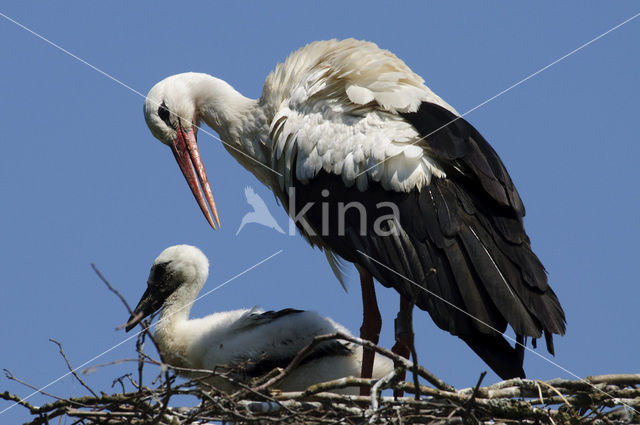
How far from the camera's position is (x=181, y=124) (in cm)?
626

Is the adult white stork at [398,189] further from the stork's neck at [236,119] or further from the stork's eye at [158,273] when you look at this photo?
the stork's eye at [158,273]

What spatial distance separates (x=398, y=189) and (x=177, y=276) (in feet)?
4.99

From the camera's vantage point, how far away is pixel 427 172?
16.8 ft

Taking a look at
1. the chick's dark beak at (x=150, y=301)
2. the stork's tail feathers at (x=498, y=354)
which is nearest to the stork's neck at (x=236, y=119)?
the chick's dark beak at (x=150, y=301)

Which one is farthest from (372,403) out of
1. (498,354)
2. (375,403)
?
(498,354)

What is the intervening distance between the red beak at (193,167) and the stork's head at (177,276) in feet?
1.44

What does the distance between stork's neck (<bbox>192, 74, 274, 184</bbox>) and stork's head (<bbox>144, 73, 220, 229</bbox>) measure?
3.0 inches

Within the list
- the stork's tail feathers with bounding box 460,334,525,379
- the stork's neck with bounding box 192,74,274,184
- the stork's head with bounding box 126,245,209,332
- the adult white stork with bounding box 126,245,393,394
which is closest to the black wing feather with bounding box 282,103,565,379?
the stork's tail feathers with bounding box 460,334,525,379

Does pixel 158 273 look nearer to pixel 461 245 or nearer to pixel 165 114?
pixel 165 114

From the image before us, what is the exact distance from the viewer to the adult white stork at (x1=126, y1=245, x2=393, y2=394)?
5.16m

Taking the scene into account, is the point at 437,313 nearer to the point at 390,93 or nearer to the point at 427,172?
the point at 427,172

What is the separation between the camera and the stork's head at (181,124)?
6195 mm

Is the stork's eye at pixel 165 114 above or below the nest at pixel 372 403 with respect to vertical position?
above

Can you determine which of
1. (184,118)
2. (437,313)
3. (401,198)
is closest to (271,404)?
(437,313)
